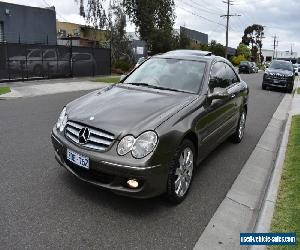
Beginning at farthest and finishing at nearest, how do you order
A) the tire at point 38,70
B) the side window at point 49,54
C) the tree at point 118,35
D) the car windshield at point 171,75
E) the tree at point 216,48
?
the tree at point 216,48
the tree at point 118,35
the side window at point 49,54
the tire at point 38,70
the car windshield at point 171,75

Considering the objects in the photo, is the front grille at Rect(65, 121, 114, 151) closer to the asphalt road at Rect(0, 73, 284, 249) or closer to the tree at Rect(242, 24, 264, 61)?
the asphalt road at Rect(0, 73, 284, 249)

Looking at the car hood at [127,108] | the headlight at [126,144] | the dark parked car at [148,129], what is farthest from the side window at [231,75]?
the headlight at [126,144]

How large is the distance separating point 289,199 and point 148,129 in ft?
6.72

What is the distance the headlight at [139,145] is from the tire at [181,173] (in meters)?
0.39

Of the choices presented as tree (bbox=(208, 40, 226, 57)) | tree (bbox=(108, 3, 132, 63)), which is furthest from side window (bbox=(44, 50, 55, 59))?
tree (bbox=(208, 40, 226, 57))

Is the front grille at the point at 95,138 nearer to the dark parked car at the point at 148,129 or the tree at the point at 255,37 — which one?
the dark parked car at the point at 148,129

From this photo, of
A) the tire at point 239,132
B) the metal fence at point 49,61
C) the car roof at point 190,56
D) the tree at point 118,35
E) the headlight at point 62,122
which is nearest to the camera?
the headlight at point 62,122

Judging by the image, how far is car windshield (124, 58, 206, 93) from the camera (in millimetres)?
5336

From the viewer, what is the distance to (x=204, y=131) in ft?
16.5

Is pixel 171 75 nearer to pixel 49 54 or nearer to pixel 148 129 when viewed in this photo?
pixel 148 129

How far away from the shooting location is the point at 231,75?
696 cm

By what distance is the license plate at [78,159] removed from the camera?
13.2ft

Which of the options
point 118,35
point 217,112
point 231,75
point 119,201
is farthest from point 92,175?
point 118,35

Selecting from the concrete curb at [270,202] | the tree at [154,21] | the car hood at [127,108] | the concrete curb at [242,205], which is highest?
the tree at [154,21]
